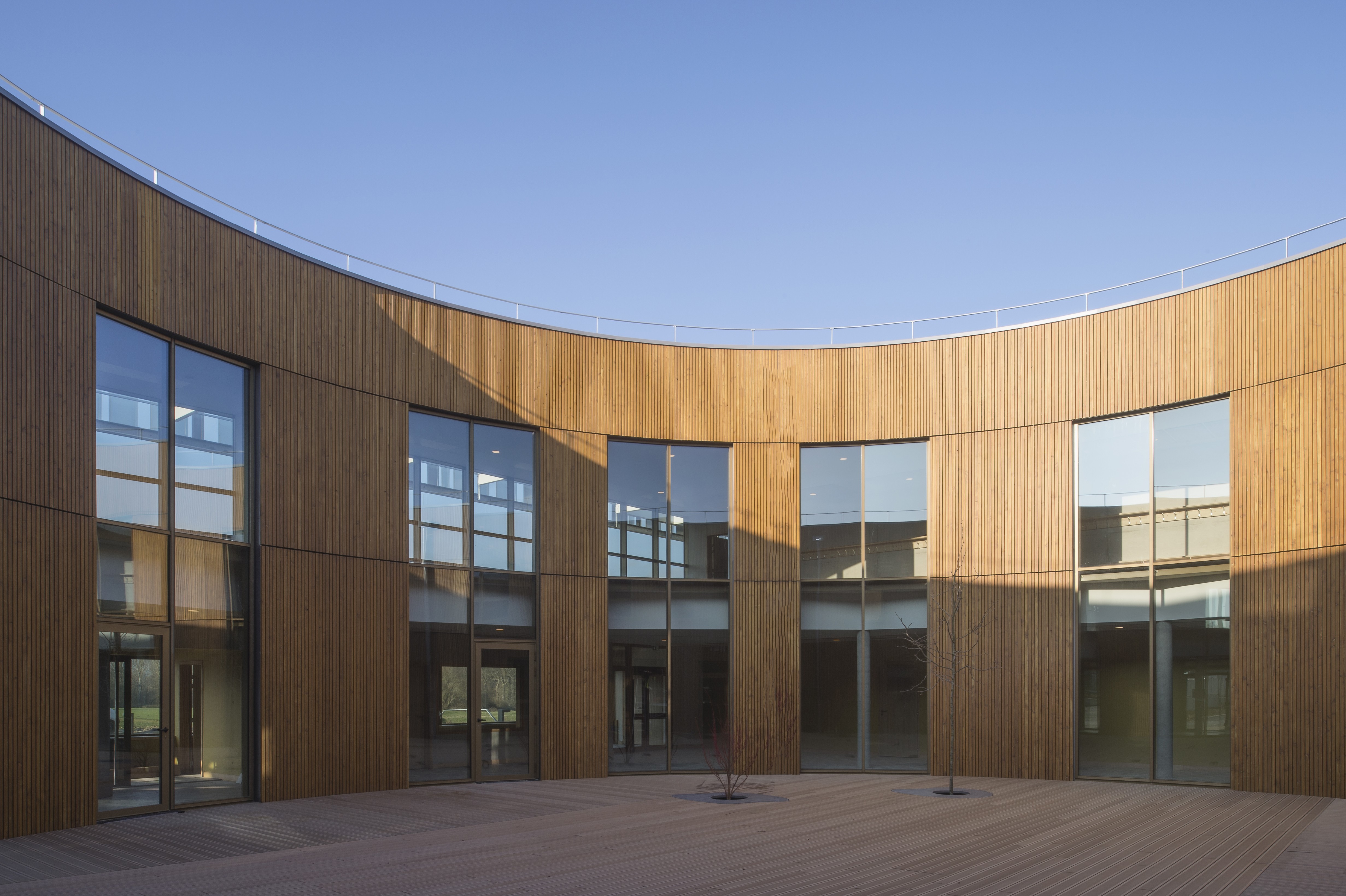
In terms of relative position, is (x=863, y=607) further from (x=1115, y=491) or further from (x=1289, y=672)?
(x=1289, y=672)

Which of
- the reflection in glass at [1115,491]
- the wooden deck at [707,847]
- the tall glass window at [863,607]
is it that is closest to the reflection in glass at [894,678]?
the tall glass window at [863,607]

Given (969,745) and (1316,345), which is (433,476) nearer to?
(969,745)

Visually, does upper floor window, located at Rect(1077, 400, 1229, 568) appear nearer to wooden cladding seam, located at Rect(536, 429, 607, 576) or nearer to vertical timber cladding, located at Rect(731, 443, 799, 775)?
vertical timber cladding, located at Rect(731, 443, 799, 775)

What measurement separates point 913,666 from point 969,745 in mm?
1379

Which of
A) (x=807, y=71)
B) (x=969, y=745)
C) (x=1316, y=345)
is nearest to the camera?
(x=1316, y=345)

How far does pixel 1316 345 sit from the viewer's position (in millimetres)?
12430

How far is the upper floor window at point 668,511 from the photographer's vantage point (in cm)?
1591

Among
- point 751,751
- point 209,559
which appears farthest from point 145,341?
point 751,751

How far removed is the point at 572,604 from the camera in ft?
49.9

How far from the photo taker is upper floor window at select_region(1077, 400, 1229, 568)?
44.3ft

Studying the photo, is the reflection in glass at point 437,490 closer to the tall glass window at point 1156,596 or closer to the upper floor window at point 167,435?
the upper floor window at point 167,435

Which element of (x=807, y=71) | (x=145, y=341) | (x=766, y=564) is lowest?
(x=766, y=564)

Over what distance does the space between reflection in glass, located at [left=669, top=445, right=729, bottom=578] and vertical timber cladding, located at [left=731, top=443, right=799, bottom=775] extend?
7.6 inches

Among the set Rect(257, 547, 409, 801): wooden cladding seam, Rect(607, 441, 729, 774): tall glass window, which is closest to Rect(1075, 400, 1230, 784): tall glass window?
Rect(607, 441, 729, 774): tall glass window
